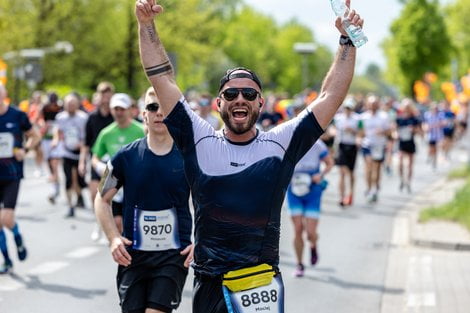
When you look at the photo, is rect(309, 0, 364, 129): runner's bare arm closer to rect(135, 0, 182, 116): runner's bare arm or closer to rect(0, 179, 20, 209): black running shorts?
rect(135, 0, 182, 116): runner's bare arm

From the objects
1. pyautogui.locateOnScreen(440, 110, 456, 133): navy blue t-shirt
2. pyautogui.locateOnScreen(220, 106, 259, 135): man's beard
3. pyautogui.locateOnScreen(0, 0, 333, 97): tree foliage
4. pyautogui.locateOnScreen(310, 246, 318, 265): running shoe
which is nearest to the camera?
pyautogui.locateOnScreen(220, 106, 259, 135): man's beard

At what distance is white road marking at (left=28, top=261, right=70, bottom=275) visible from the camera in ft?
37.3

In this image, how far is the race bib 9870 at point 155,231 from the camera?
6363mm

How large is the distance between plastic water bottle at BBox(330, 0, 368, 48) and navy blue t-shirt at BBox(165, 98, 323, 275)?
40 centimetres

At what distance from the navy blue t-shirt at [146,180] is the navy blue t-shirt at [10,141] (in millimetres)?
4713

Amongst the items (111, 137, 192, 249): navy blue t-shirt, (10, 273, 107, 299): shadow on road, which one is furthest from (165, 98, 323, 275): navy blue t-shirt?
(10, 273, 107, 299): shadow on road

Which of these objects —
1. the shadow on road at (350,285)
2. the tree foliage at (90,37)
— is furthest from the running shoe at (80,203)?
the tree foliage at (90,37)

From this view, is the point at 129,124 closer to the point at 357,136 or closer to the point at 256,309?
the point at 256,309

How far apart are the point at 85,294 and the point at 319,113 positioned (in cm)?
555

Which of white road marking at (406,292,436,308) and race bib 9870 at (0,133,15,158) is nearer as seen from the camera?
white road marking at (406,292,436,308)

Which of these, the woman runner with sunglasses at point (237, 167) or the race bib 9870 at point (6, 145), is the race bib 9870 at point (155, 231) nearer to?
the woman runner with sunglasses at point (237, 167)

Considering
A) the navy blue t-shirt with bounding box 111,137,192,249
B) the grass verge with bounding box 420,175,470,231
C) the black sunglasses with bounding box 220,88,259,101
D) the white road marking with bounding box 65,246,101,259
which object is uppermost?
the black sunglasses with bounding box 220,88,259,101

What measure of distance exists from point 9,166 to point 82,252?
7.26 feet

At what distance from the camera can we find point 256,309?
493cm
